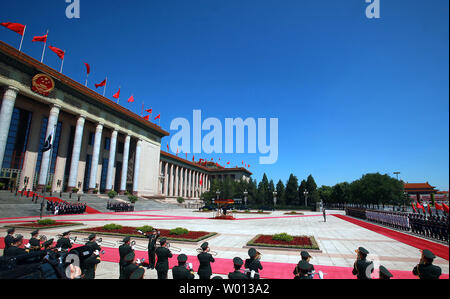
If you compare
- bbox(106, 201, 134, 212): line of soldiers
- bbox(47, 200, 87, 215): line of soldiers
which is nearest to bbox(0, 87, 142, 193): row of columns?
bbox(47, 200, 87, 215): line of soldiers

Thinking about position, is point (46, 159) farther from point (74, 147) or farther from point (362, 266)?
point (362, 266)

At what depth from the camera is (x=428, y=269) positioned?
4.84 metres

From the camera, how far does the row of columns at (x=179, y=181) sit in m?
83.2

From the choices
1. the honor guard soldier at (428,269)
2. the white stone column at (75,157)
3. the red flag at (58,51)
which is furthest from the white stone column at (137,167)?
the honor guard soldier at (428,269)

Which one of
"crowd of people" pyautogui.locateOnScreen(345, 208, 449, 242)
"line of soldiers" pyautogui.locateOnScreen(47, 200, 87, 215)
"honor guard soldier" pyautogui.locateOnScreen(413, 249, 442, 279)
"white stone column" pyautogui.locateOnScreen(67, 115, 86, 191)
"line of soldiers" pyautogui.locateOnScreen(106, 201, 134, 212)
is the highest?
"white stone column" pyautogui.locateOnScreen(67, 115, 86, 191)

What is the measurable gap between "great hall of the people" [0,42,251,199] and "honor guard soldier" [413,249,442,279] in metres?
29.6

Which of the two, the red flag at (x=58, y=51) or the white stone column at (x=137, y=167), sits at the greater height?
the red flag at (x=58, y=51)

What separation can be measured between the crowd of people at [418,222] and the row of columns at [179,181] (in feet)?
182

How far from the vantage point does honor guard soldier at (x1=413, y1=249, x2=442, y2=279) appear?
4.75 meters

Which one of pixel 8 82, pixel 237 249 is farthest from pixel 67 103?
pixel 237 249

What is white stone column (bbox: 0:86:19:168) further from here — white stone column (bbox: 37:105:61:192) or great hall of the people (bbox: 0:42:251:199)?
white stone column (bbox: 37:105:61:192)

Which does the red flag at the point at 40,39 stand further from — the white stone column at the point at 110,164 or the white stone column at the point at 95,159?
the white stone column at the point at 110,164
